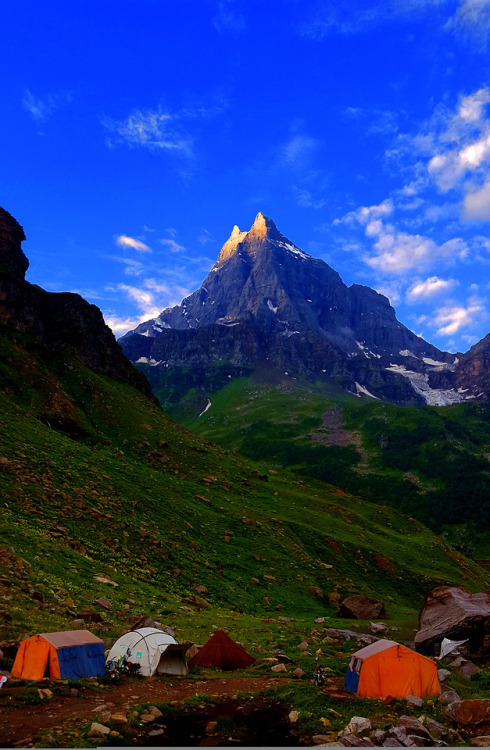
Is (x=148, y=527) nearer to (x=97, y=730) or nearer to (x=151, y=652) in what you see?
(x=151, y=652)

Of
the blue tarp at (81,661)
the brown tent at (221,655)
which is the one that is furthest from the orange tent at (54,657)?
the brown tent at (221,655)

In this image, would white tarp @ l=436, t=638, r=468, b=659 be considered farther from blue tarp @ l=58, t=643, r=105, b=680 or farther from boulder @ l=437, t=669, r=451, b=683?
blue tarp @ l=58, t=643, r=105, b=680

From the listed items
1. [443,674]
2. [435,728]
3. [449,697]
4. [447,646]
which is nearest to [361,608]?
[447,646]

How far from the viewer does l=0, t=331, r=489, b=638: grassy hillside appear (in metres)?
32.9

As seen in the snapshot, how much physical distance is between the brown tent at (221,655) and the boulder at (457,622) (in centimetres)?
1554

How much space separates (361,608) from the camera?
49.8 m

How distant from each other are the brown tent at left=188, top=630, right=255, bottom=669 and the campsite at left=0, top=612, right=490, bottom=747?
76mm

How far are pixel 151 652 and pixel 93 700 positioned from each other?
5.08 metres

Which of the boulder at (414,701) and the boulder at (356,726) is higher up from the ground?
the boulder at (356,726)

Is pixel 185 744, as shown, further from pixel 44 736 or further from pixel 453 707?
pixel 453 707

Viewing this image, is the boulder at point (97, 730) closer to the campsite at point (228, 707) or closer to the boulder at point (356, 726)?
the campsite at point (228, 707)

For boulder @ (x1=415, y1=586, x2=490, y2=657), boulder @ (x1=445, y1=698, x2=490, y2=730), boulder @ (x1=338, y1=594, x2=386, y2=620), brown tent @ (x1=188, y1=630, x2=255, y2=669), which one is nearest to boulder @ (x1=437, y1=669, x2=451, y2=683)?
boulder @ (x1=445, y1=698, x2=490, y2=730)

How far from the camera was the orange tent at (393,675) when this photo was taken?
68.5 feet

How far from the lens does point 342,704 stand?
62.3ft
